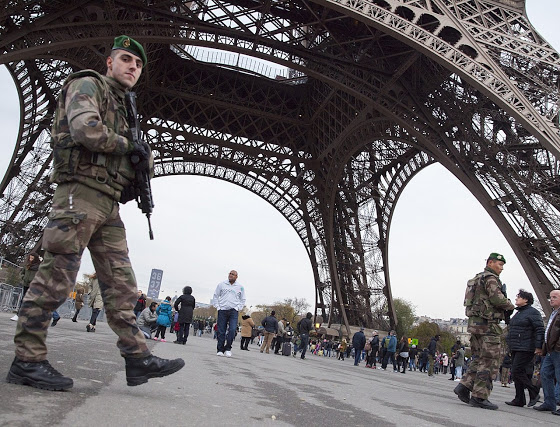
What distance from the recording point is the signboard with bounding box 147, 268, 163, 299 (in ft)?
83.8

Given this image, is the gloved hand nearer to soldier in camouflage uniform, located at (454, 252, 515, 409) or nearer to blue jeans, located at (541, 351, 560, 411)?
soldier in camouflage uniform, located at (454, 252, 515, 409)

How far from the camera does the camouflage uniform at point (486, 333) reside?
6.08m

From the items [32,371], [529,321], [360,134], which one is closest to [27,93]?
[360,134]

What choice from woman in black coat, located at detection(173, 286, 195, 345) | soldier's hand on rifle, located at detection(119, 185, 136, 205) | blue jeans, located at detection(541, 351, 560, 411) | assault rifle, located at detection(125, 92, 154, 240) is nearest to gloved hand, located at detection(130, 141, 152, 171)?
assault rifle, located at detection(125, 92, 154, 240)

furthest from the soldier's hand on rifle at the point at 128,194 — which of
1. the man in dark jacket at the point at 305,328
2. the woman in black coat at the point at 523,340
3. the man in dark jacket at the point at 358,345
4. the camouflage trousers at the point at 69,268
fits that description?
the man in dark jacket at the point at 358,345

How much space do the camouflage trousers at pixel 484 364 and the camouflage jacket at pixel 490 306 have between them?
0.10m

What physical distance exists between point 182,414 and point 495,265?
4648mm

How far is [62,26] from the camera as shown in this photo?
16516mm

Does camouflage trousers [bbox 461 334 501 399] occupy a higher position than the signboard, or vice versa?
the signboard

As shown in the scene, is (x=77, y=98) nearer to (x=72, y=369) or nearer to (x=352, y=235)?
(x=72, y=369)

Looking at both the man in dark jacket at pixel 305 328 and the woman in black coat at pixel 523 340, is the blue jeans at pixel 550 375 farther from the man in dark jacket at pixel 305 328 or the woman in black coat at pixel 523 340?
the man in dark jacket at pixel 305 328

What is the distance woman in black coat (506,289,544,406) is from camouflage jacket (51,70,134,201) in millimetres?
6532

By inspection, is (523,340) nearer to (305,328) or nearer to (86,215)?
(86,215)

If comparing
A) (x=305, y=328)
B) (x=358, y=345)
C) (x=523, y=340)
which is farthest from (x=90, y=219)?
(x=358, y=345)
